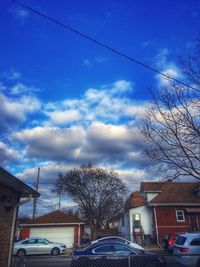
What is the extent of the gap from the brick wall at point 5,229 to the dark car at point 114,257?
315 centimetres

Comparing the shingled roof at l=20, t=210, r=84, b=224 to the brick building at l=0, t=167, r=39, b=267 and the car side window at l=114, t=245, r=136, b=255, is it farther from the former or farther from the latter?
the brick building at l=0, t=167, r=39, b=267

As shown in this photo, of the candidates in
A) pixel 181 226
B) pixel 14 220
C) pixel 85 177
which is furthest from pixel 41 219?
pixel 14 220

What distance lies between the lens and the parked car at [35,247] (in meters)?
25.7

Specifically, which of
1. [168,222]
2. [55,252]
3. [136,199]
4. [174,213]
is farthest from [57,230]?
[174,213]

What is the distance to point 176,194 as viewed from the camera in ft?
116

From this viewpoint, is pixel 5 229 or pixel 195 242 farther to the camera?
pixel 195 242

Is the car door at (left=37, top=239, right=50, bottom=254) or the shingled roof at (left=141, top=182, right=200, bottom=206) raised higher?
the shingled roof at (left=141, top=182, right=200, bottom=206)

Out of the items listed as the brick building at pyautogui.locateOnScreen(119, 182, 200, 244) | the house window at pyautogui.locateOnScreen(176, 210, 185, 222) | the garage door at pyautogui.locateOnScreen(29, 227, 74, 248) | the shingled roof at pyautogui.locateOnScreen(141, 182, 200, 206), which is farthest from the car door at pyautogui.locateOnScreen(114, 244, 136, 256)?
the garage door at pyautogui.locateOnScreen(29, 227, 74, 248)

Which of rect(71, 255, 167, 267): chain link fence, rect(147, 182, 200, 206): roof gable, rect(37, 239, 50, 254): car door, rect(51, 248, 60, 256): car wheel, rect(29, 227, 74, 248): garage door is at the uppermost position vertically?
rect(147, 182, 200, 206): roof gable

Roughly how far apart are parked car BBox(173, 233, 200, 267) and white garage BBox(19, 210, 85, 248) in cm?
2389

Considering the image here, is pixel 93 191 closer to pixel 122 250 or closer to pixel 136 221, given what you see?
pixel 136 221

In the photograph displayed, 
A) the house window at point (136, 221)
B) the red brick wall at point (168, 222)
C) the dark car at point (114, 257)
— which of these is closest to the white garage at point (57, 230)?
the house window at point (136, 221)

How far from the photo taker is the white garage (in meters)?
36.2

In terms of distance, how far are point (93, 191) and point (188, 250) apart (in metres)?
36.4
